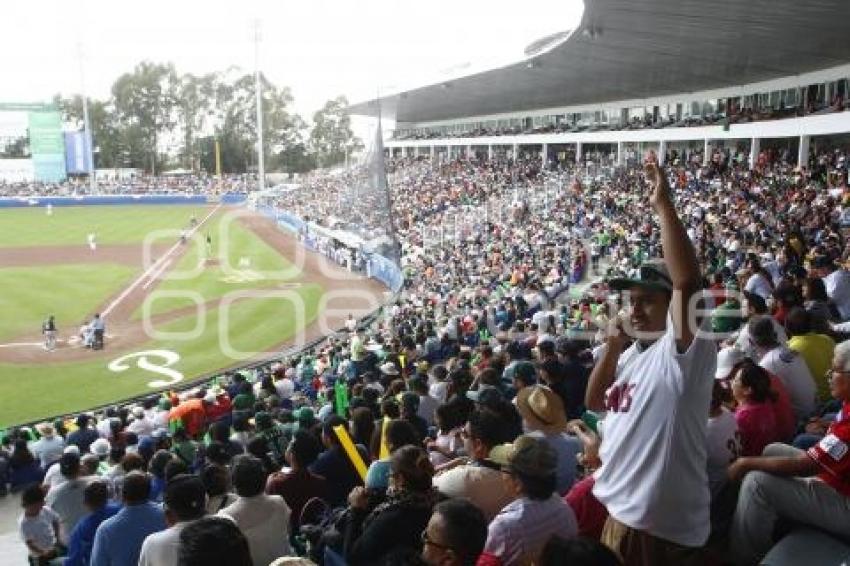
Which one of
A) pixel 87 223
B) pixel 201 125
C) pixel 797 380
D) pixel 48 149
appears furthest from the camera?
pixel 201 125

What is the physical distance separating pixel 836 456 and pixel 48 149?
86.4m

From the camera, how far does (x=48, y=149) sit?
256ft

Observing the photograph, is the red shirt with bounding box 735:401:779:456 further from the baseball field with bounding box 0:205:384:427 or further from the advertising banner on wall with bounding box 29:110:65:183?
the advertising banner on wall with bounding box 29:110:65:183

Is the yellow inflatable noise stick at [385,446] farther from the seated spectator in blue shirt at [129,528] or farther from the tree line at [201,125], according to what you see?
the tree line at [201,125]

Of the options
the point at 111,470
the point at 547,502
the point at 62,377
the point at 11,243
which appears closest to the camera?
the point at 547,502

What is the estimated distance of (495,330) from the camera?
1612 centimetres

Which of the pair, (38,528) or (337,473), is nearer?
(337,473)

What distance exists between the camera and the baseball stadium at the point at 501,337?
127 inches

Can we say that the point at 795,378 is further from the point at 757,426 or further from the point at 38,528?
the point at 38,528

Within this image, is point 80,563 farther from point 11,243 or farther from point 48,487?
point 11,243

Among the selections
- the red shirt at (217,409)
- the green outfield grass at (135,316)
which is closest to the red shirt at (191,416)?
the red shirt at (217,409)

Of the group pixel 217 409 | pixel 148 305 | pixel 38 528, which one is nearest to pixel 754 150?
pixel 148 305

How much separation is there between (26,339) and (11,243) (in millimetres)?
25405

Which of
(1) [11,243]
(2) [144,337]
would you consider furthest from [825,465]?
(1) [11,243]
